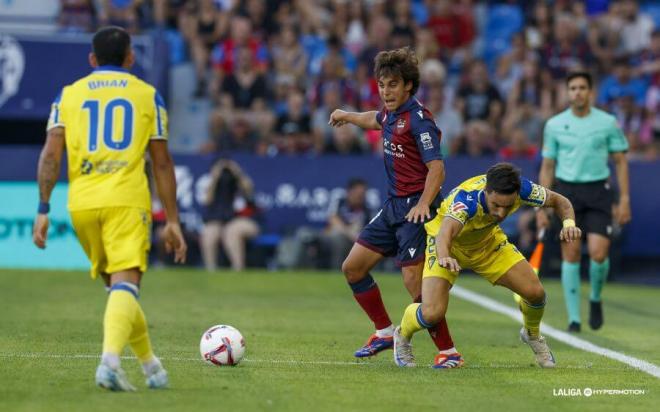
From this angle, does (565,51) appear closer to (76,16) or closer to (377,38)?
(377,38)

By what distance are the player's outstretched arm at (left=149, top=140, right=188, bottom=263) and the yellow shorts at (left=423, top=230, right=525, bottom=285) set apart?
2.16m

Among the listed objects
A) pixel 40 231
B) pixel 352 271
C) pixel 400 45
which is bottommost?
pixel 352 271

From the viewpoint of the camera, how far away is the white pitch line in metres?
9.53

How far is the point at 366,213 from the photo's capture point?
800 inches

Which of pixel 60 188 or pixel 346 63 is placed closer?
pixel 60 188

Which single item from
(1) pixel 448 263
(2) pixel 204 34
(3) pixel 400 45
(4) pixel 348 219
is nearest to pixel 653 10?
(3) pixel 400 45

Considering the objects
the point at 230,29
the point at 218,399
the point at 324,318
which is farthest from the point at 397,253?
the point at 230,29

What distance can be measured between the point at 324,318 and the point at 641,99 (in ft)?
39.9

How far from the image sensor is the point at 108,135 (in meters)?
7.38

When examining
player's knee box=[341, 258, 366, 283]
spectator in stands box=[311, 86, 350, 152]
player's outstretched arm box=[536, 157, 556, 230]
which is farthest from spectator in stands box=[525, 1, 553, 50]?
player's knee box=[341, 258, 366, 283]

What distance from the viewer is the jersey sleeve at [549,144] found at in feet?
41.2

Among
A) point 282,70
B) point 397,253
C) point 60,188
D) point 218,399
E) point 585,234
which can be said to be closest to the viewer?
point 218,399

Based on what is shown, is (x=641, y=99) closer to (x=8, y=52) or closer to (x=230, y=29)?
(x=230, y=29)

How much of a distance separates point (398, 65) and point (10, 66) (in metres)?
13.0
